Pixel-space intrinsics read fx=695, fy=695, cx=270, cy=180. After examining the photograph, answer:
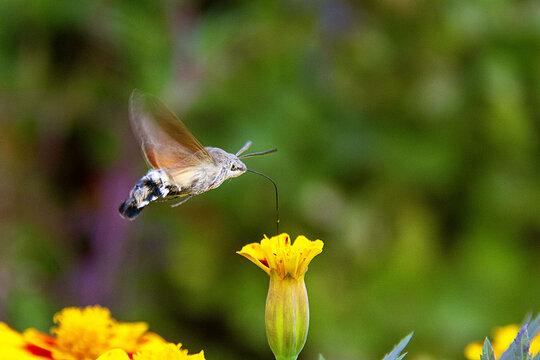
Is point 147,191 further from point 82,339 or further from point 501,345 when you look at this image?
point 501,345

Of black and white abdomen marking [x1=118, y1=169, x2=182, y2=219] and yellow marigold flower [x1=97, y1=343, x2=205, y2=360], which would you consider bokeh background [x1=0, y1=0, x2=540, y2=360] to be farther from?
yellow marigold flower [x1=97, y1=343, x2=205, y2=360]

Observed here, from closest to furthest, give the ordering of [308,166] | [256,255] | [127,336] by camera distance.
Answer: [256,255] → [127,336] → [308,166]

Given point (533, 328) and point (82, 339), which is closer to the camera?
point (533, 328)

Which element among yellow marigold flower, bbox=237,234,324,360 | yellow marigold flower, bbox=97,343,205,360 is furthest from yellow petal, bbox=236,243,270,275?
yellow marigold flower, bbox=97,343,205,360

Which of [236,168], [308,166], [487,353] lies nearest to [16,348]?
[236,168]

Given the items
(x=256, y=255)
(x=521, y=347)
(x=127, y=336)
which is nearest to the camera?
(x=521, y=347)

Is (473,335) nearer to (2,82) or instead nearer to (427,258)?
(427,258)

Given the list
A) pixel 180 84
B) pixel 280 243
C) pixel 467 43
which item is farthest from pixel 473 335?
pixel 280 243

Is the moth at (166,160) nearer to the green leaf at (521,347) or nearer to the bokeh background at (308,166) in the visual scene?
the green leaf at (521,347)
